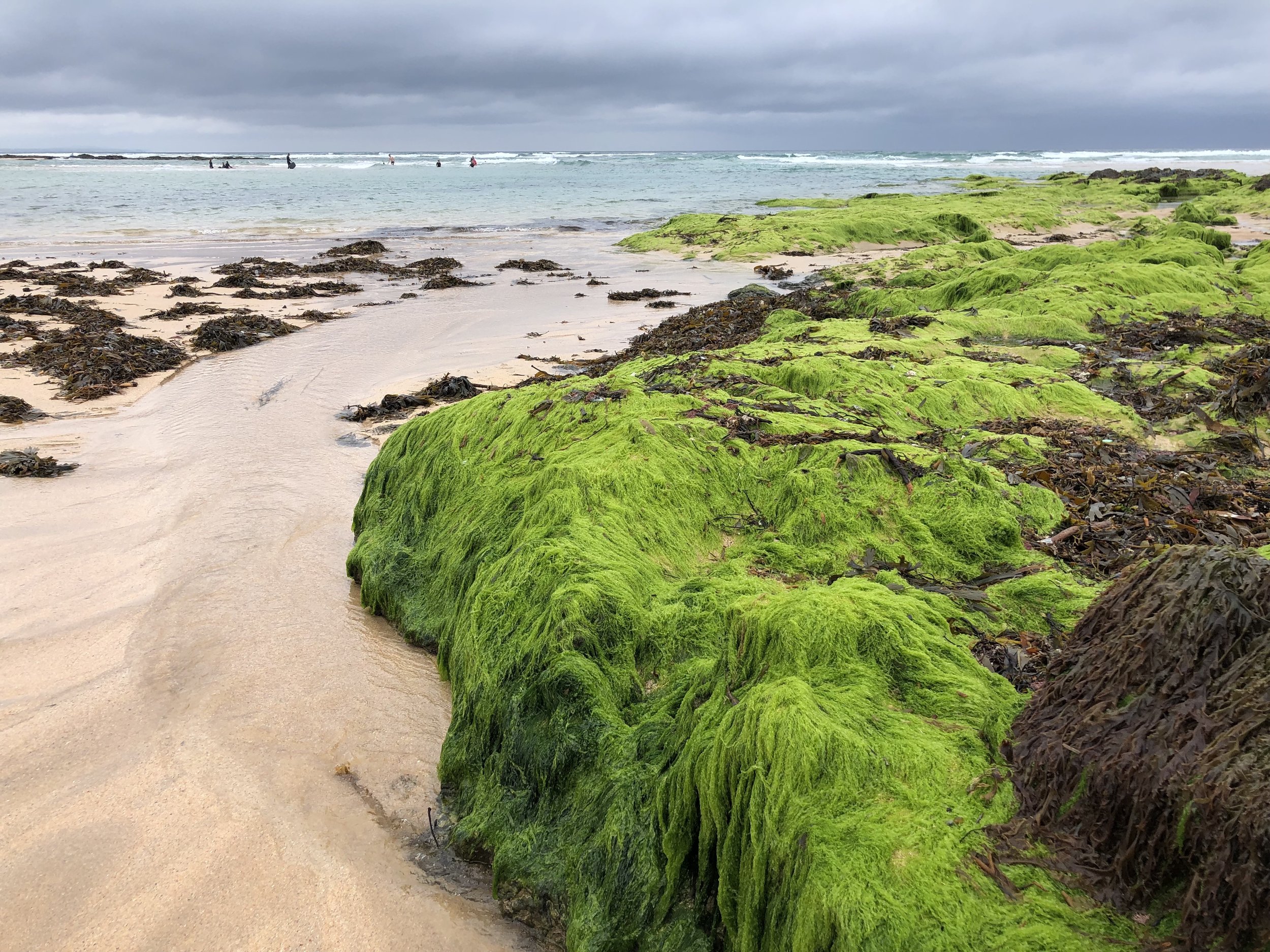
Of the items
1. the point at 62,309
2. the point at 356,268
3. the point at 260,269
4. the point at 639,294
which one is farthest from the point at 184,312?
the point at 639,294

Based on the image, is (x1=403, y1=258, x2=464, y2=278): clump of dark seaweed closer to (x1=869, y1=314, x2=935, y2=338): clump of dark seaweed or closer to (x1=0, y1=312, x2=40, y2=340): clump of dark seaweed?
(x1=0, y1=312, x2=40, y2=340): clump of dark seaweed

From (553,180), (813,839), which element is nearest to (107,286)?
(813,839)

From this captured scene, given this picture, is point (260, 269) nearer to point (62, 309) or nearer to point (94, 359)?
point (62, 309)

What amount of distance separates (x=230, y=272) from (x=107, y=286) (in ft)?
7.00

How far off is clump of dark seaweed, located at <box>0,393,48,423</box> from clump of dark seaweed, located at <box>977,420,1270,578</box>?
8.01m

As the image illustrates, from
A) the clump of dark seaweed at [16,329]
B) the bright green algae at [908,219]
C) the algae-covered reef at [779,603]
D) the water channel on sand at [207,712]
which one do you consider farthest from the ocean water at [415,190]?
the algae-covered reef at [779,603]

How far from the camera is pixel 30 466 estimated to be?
5.73 meters

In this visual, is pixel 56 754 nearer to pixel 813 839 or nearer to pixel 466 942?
pixel 466 942

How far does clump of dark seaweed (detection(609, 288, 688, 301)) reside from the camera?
12133 mm

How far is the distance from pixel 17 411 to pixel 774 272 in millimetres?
11989

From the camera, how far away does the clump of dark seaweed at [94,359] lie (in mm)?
7949

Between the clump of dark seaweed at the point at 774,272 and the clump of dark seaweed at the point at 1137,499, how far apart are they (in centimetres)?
1084

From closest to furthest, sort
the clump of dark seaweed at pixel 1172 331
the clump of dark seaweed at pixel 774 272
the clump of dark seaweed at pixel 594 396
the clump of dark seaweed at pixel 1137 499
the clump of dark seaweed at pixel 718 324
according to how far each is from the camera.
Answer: the clump of dark seaweed at pixel 1137 499 → the clump of dark seaweed at pixel 594 396 → the clump of dark seaweed at pixel 1172 331 → the clump of dark seaweed at pixel 718 324 → the clump of dark seaweed at pixel 774 272

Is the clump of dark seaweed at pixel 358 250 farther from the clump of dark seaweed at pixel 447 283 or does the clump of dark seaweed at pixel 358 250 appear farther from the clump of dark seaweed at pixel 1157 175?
the clump of dark seaweed at pixel 1157 175
